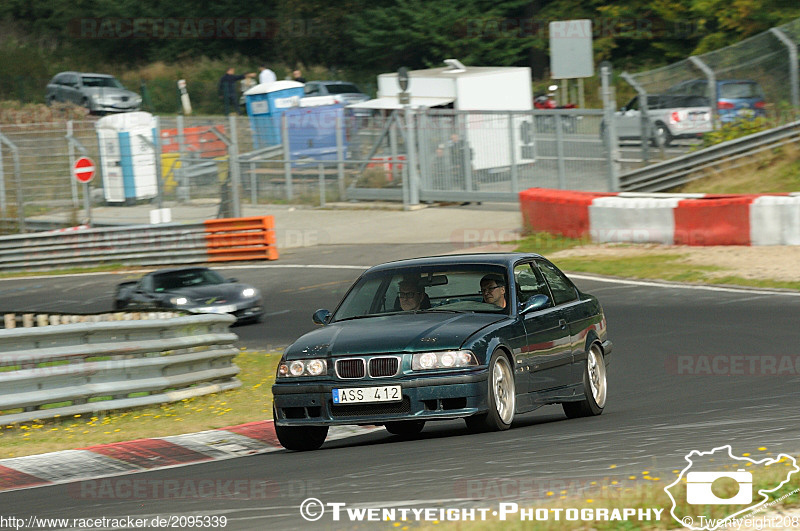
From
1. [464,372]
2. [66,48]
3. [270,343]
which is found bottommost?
[270,343]

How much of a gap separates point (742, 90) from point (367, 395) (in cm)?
2076

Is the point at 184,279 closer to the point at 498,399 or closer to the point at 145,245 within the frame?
the point at 145,245

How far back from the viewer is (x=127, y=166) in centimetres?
3009

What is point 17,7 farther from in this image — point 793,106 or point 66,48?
point 793,106

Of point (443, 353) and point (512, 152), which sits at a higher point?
point (512, 152)

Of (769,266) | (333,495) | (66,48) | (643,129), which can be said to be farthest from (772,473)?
(66,48)

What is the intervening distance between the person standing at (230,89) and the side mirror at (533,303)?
125ft

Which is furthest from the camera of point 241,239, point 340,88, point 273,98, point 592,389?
point 340,88

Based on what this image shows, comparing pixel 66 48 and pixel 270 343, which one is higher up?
pixel 66 48

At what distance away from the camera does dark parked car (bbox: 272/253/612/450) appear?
8.28m

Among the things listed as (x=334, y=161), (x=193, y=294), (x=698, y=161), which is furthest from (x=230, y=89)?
(x=193, y=294)

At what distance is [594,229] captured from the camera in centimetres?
2342

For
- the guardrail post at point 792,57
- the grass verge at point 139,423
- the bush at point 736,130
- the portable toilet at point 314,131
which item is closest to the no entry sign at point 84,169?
the portable toilet at point 314,131

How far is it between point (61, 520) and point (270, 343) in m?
9.99
